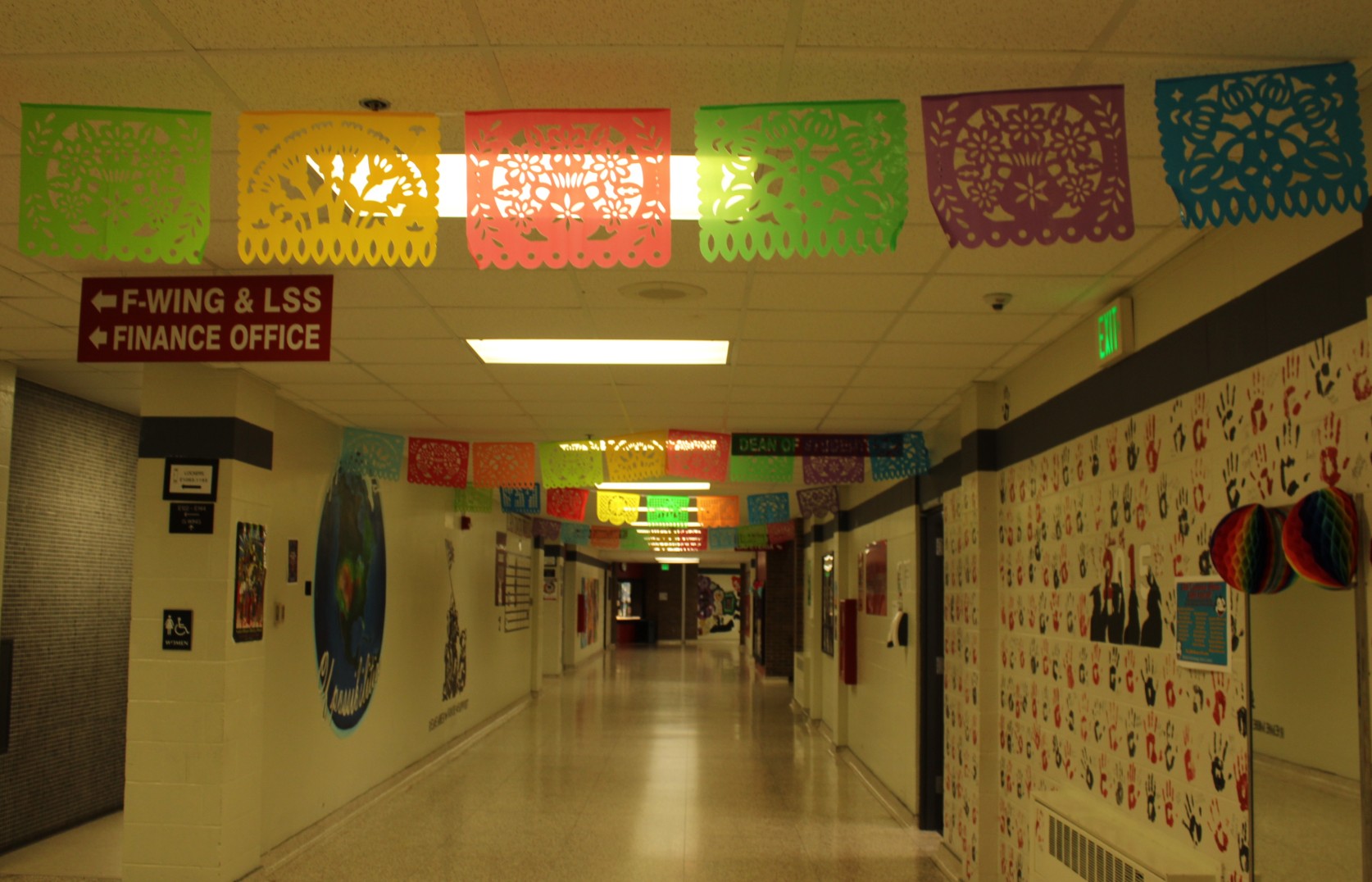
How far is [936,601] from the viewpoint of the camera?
7.89 meters

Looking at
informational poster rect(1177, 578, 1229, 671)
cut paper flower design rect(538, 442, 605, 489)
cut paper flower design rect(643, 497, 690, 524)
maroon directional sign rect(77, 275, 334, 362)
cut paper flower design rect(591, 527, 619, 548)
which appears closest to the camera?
informational poster rect(1177, 578, 1229, 671)

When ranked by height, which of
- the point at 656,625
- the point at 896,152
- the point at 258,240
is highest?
the point at 896,152

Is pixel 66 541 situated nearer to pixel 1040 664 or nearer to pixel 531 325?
pixel 531 325

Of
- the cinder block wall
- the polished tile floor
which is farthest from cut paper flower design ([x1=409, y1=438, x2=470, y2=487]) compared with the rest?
the polished tile floor

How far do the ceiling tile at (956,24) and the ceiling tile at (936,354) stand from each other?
9.70 ft

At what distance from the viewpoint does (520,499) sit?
11.6 metres

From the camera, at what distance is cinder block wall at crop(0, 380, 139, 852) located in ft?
22.4

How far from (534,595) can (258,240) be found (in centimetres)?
1434

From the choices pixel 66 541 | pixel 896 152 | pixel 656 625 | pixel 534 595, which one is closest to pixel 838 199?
pixel 896 152

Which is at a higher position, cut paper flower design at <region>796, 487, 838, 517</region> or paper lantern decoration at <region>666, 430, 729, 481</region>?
paper lantern decoration at <region>666, 430, 729, 481</region>

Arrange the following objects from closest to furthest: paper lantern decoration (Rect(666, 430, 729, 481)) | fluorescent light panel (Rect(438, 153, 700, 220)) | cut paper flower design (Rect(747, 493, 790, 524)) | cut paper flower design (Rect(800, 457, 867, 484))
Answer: fluorescent light panel (Rect(438, 153, 700, 220))
paper lantern decoration (Rect(666, 430, 729, 481))
cut paper flower design (Rect(800, 457, 867, 484))
cut paper flower design (Rect(747, 493, 790, 524))

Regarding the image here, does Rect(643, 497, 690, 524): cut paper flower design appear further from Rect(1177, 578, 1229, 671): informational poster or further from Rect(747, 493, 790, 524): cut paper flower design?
Rect(1177, 578, 1229, 671): informational poster

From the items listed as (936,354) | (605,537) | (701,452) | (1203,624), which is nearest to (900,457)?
(701,452)

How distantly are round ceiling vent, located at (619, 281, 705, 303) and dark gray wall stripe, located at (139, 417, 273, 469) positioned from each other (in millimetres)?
2628
